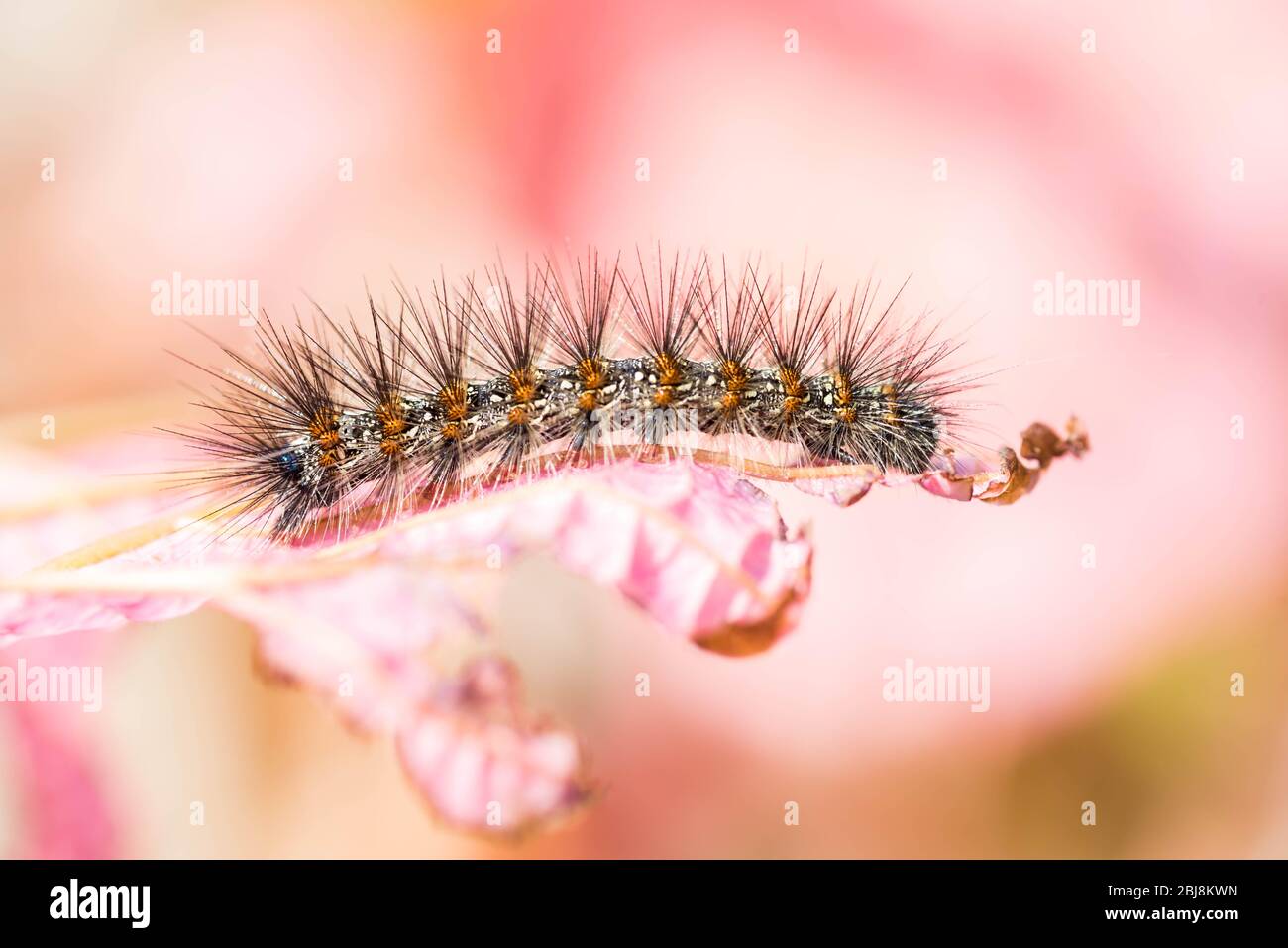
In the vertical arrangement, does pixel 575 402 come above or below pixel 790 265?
below

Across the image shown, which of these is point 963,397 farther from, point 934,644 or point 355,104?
point 355,104

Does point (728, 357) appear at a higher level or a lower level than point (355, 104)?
lower

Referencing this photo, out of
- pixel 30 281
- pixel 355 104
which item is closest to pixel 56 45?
pixel 30 281

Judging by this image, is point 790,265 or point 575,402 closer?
point 575,402
